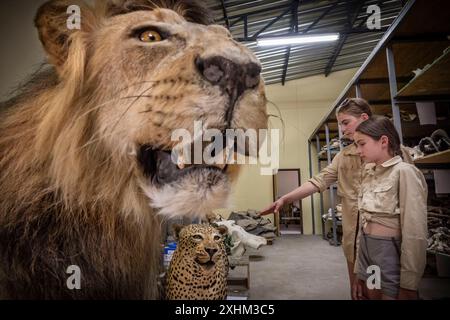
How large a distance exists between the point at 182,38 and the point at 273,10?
30.7 inches

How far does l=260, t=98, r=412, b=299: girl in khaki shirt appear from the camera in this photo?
1.19m

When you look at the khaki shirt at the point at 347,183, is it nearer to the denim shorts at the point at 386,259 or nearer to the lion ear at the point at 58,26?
the denim shorts at the point at 386,259

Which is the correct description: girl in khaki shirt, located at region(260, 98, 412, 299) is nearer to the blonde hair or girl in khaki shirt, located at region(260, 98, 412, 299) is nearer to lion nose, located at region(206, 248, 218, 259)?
the blonde hair

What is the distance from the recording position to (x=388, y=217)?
3.64 ft

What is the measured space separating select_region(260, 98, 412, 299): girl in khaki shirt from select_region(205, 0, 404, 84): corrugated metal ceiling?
1.01 ft

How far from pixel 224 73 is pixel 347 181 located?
66 centimetres

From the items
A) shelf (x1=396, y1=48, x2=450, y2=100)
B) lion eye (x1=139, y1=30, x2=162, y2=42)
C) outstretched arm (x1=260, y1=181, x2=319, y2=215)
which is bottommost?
outstretched arm (x1=260, y1=181, x2=319, y2=215)

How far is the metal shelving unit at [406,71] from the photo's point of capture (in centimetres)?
123

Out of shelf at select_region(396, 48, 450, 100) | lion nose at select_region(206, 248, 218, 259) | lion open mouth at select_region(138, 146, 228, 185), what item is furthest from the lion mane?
shelf at select_region(396, 48, 450, 100)

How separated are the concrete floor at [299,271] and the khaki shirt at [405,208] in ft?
0.77

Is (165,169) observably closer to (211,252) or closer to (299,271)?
(211,252)
